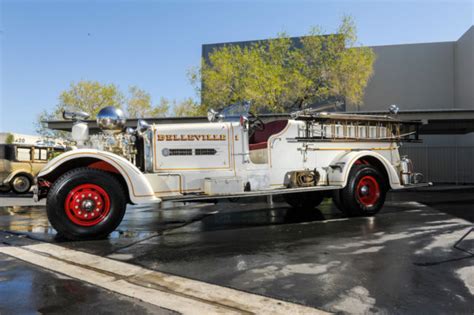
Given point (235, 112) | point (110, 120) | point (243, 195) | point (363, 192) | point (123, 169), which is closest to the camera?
point (123, 169)

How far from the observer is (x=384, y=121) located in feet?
26.3

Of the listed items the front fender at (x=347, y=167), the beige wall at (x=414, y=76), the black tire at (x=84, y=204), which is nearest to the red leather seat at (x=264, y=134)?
the front fender at (x=347, y=167)

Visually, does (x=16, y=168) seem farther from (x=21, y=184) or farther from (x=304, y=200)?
(x=304, y=200)

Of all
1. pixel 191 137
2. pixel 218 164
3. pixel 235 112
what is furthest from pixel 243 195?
pixel 235 112

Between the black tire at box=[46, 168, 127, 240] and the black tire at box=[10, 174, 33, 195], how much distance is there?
1308cm

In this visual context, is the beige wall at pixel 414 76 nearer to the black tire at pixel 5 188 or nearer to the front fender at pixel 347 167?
the front fender at pixel 347 167

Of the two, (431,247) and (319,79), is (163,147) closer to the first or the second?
(431,247)

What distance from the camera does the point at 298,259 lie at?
4.42m

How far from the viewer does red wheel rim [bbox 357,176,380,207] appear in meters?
7.55

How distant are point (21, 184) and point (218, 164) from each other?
13.7 meters

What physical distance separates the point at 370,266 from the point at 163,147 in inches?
141

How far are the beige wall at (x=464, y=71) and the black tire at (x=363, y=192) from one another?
57.6 feet

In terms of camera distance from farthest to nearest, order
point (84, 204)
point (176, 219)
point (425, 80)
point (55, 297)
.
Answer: point (425, 80), point (176, 219), point (84, 204), point (55, 297)

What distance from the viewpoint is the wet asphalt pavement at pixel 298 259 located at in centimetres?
320
